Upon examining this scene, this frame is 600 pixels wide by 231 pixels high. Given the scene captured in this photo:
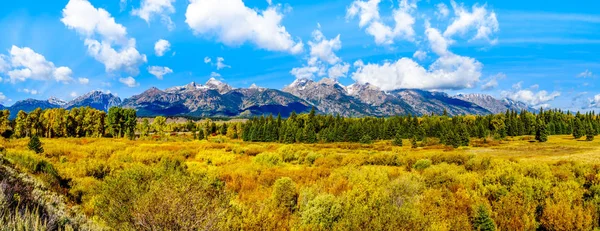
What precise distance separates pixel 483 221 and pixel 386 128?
97749mm

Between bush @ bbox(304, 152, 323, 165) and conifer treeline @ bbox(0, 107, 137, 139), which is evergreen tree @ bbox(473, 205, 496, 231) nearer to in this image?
bush @ bbox(304, 152, 323, 165)

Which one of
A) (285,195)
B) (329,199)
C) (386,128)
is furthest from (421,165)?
(386,128)

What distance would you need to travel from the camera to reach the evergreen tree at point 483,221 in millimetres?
11453

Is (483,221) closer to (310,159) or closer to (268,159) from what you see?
(268,159)

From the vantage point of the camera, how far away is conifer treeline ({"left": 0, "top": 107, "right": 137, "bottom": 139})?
2709 inches

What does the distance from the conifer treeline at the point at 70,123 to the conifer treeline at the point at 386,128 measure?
36018mm

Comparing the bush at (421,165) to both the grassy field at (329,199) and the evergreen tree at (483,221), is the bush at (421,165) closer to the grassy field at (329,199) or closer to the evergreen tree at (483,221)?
the grassy field at (329,199)

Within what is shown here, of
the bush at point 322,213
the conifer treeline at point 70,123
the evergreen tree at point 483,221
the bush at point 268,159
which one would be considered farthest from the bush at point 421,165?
the conifer treeline at point 70,123

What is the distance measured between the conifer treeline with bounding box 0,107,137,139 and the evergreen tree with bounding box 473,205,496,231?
6968 centimetres

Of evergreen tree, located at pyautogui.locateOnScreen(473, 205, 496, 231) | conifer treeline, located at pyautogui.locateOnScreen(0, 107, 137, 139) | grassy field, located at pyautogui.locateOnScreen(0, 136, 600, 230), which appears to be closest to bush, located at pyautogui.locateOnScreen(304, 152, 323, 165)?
grassy field, located at pyautogui.locateOnScreen(0, 136, 600, 230)

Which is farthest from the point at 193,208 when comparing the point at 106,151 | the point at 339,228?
the point at 106,151

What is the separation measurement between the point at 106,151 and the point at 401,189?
2774cm

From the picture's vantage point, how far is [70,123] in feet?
232

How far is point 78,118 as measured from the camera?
237ft
